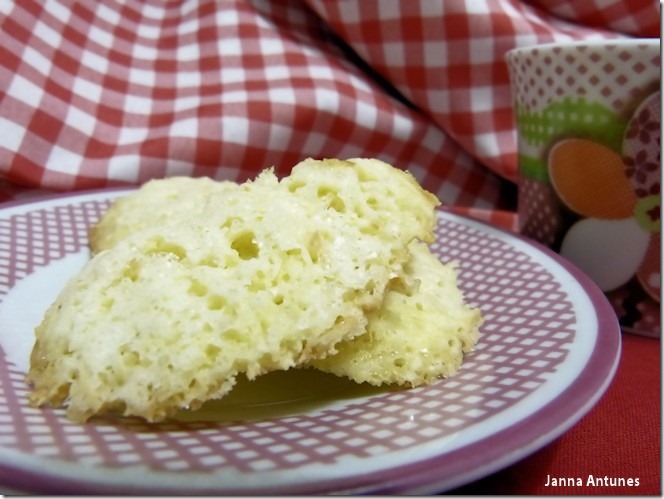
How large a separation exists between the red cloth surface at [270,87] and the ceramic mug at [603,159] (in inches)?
12.8

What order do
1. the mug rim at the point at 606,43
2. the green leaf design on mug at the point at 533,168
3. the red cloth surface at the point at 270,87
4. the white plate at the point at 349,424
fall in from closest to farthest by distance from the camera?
1. the white plate at the point at 349,424
2. the mug rim at the point at 606,43
3. the green leaf design on mug at the point at 533,168
4. the red cloth surface at the point at 270,87

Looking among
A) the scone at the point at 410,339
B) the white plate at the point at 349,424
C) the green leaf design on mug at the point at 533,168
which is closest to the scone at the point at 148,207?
the white plate at the point at 349,424

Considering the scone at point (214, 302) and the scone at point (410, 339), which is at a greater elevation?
the scone at point (214, 302)

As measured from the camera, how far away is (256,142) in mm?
1253

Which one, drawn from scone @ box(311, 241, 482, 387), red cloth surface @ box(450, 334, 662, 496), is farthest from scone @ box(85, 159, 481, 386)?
red cloth surface @ box(450, 334, 662, 496)

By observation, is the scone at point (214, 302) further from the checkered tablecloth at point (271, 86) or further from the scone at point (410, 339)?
the checkered tablecloth at point (271, 86)

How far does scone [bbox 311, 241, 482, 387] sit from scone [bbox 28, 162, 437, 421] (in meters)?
0.05

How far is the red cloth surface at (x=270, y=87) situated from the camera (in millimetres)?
1190

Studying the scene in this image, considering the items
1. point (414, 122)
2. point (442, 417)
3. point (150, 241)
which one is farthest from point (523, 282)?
point (414, 122)

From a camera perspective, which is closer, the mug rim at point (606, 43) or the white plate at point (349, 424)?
the white plate at point (349, 424)

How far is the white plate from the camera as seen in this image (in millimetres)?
417

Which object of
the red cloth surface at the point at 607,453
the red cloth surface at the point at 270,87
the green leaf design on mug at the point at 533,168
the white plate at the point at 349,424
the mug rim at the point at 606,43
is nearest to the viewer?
the white plate at the point at 349,424

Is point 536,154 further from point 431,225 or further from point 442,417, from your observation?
point 442,417

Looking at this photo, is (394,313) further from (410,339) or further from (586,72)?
(586,72)
